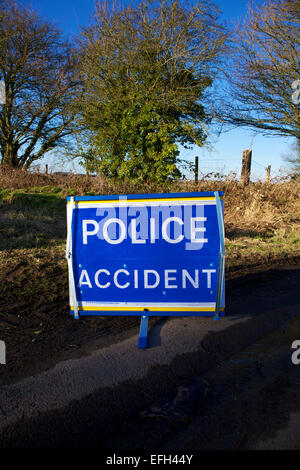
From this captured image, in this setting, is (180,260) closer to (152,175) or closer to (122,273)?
(122,273)

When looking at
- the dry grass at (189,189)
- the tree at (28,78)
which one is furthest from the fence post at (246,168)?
the tree at (28,78)

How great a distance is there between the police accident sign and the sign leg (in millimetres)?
100

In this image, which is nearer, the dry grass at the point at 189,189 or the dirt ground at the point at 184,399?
the dirt ground at the point at 184,399

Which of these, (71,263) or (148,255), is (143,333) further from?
(71,263)

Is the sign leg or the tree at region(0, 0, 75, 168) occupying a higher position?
the tree at region(0, 0, 75, 168)

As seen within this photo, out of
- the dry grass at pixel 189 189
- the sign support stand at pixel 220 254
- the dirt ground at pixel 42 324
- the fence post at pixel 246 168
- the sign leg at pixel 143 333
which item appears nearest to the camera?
the dirt ground at pixel 42 324

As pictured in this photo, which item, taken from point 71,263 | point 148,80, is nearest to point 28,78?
point 148,80

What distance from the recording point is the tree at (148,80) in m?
15.9

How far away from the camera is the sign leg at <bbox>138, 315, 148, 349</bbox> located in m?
3.57

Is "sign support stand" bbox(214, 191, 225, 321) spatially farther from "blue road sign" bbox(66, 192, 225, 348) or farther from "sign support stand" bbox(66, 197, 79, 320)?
"sign support stand" bbox(66, 197, 79, 320)

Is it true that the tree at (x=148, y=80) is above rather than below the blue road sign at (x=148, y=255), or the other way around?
above

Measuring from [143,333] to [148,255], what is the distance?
36.2 inches

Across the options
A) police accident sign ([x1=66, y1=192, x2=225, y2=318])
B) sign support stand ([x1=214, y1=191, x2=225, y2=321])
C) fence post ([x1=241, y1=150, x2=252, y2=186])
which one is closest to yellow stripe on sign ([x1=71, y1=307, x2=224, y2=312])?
police accident sign ([x1=66, y1=192, x2=225, y2=318])

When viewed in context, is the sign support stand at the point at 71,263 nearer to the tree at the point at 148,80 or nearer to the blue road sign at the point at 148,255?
the blue road sign at the point at 148,255
